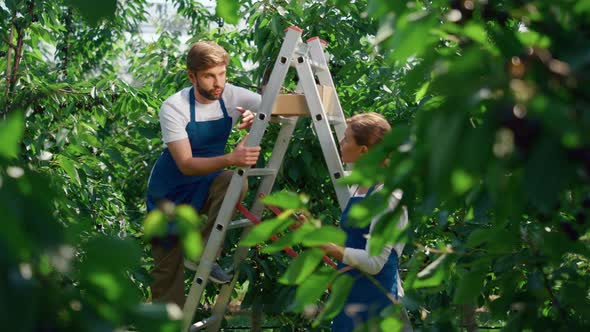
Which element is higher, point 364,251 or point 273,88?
point 273,88

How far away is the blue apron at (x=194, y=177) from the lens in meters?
3.84

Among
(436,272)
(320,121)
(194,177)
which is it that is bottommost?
(194,177)

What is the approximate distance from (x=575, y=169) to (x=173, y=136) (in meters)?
2.88

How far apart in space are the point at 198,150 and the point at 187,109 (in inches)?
7.4

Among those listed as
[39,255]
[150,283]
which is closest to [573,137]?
[39,255]

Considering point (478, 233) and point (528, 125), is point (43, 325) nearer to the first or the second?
point (528, 125)

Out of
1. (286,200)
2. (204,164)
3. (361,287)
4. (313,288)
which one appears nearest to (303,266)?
(313,288)

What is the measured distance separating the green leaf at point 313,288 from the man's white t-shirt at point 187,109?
235 centimetres

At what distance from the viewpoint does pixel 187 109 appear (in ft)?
12.4

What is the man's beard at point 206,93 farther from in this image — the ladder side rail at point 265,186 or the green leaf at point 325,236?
the green leaf at point 325,236

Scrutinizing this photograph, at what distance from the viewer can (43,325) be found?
2.78 feet

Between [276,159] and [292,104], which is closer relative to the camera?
[292,104]

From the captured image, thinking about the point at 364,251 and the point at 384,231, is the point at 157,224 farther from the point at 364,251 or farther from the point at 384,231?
the point at 364,251

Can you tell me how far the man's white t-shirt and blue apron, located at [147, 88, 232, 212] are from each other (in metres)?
0.03
